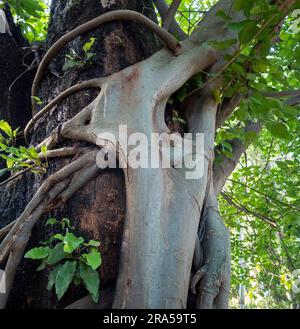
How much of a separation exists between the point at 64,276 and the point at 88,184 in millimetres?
384

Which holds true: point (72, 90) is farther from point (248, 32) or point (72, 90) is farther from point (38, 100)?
point (248, 32)

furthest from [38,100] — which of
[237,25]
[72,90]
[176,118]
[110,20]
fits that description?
[237,25]

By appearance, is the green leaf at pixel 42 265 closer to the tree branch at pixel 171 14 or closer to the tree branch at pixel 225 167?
the tree branch at pixel 225 167

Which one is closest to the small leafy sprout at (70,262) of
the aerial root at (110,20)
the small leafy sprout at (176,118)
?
the small leafy sprout at (176,118)

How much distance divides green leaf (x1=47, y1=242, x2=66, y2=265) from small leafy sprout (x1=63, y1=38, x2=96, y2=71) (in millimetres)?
904

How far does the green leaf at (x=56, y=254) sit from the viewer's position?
1.20 m

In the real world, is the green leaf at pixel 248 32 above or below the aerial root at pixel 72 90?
above

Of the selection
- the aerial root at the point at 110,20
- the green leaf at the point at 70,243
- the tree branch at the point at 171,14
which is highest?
the tree branch at the point at 171,14

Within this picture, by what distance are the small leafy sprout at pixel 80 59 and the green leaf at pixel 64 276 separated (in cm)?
96

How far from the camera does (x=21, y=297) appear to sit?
132 centimetres

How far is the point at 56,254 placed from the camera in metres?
1.21
